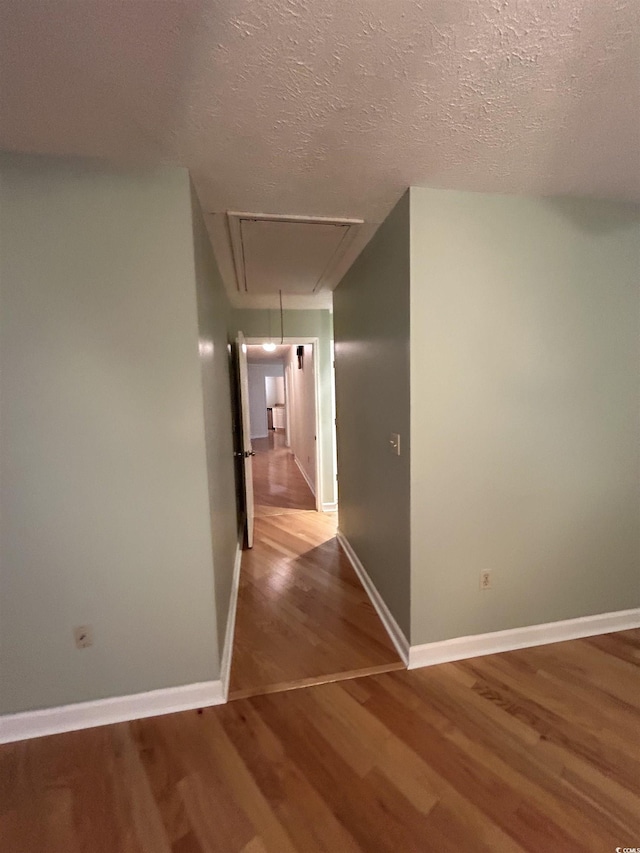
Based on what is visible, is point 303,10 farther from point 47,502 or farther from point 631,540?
point 631,540

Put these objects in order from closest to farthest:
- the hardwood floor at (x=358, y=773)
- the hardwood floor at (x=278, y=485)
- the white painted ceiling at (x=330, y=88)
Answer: the white painted ceiling at (x=330, y=88) → the hardwood floor at (x=358, y=773) → the hardwood floor at (x=278, y=485)

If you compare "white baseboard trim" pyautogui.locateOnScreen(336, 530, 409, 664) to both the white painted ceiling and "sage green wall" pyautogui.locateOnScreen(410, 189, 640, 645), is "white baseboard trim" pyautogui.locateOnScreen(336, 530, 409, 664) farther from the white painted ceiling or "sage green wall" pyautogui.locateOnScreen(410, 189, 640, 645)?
the white painted ceiling

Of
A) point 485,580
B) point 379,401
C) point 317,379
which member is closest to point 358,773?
point 485,580

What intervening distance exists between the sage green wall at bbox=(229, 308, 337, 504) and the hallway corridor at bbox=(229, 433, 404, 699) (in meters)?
0.67

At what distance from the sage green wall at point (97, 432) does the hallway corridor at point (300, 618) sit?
499 millimetres

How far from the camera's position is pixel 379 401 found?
207 centimetres

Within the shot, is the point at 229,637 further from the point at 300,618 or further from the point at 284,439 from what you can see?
the point at 284,439

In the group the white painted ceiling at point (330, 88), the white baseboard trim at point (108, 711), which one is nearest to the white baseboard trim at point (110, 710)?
the white baseboard trim at point (108, 711)

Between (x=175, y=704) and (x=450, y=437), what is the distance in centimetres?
180

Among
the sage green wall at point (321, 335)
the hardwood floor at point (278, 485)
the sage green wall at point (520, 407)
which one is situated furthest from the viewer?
the hardwood floor at point (278, 485)

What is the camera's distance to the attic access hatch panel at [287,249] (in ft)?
6.15

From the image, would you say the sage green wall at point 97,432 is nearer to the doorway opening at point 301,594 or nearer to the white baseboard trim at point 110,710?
the white baseboard trim at point 110,710

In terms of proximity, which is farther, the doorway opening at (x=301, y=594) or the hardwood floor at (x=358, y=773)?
the doorway opening at (x=301, y=594)

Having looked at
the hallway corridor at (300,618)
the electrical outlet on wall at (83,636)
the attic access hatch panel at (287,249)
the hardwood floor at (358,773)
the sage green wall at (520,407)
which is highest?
the attic access hatch panel at (287,249)
